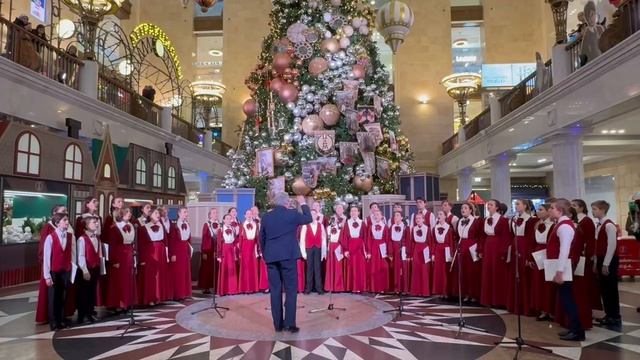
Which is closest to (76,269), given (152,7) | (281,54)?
(281,54)

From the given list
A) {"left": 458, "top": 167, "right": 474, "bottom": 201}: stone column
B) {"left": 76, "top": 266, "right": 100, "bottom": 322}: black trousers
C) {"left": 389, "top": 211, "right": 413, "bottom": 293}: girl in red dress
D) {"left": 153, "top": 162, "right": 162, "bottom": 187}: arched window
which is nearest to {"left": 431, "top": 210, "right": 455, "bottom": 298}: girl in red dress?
{"left": 389, "top": 211, "right": 413, "bottom": 293}: girl in red dress

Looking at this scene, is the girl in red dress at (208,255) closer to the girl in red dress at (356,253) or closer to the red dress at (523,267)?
the girl in red dress at (356,253)

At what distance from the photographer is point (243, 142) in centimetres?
1466

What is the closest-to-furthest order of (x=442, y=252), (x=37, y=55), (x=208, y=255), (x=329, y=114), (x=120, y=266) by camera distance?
(x=120, y=266) < (x=442, y=252) < (x=208, y=255) < (x=37, y=55) < (x=329, y=114)

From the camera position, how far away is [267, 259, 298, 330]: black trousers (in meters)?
5.34

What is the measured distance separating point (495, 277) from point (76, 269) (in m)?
5.66

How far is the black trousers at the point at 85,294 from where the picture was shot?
19.7ft

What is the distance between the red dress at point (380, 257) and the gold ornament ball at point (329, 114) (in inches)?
184

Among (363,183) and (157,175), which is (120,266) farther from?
(157,175)

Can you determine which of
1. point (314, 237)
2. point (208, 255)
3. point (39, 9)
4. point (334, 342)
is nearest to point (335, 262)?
point (314, 237)

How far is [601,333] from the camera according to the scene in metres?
5.36

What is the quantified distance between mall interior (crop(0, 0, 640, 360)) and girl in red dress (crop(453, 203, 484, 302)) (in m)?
0.42

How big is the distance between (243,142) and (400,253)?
26.5ft

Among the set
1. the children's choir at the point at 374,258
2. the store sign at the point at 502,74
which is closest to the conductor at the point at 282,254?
the children's choir at the point at 374,258
